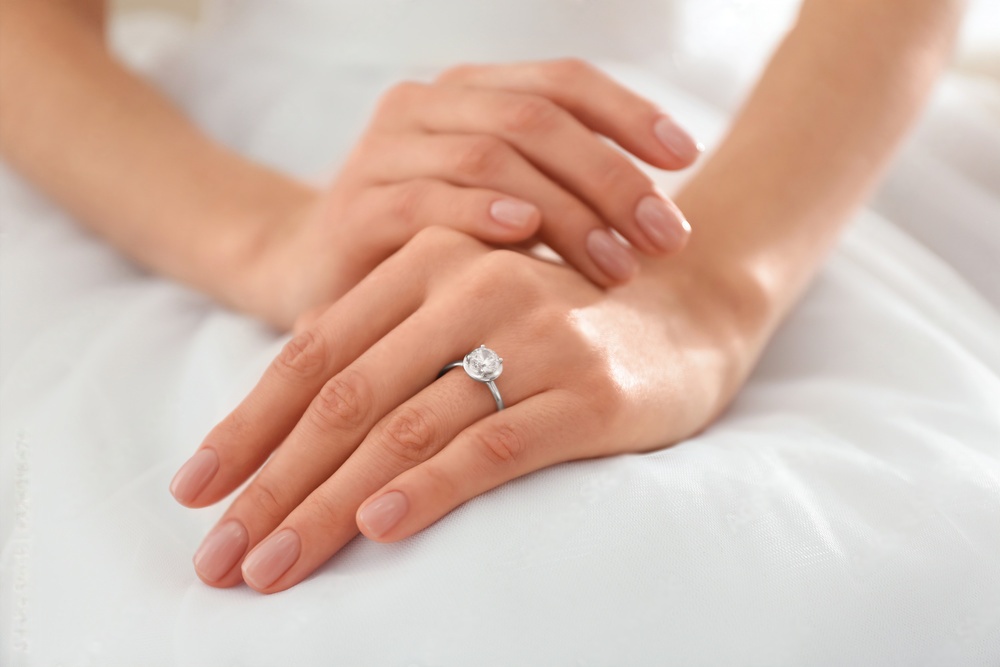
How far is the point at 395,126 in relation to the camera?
2.69ft

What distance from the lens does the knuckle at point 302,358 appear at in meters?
0.66

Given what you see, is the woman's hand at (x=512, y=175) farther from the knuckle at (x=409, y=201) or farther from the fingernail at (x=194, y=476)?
the fingernail at (x=194, y=476)

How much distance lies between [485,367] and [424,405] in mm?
50

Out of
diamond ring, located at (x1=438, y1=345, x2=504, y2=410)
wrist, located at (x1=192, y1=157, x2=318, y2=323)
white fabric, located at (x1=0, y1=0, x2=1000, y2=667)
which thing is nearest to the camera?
white fabric, located at (x1=0, y1=0, x2=1000, y2=667)

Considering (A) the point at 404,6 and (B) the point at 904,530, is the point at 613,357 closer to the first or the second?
(B) the point at 904,530

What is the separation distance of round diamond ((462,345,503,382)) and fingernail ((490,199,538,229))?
0.12m

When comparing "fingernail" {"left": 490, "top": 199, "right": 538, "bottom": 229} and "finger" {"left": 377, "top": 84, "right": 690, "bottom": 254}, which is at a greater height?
"finger" {"left": 377, "top": 84, "right": 690, "bottom": 254}

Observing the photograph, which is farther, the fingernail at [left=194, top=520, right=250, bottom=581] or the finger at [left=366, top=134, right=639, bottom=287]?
the finger at [left=366, top=134, right=639, bottom=287]

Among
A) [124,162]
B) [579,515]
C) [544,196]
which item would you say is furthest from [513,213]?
[124,162]

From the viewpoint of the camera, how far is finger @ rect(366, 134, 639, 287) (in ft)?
2.37

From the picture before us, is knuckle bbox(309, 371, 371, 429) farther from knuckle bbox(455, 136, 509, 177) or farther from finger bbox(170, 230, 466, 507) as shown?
knuckle bbox(455, 136, 509, 177)

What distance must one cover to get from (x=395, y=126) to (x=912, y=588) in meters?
0.56

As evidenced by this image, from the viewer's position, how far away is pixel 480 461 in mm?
575

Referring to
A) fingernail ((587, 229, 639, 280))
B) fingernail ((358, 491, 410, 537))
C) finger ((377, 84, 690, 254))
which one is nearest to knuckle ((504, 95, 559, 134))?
finger ((377, 84, 690, 254))
